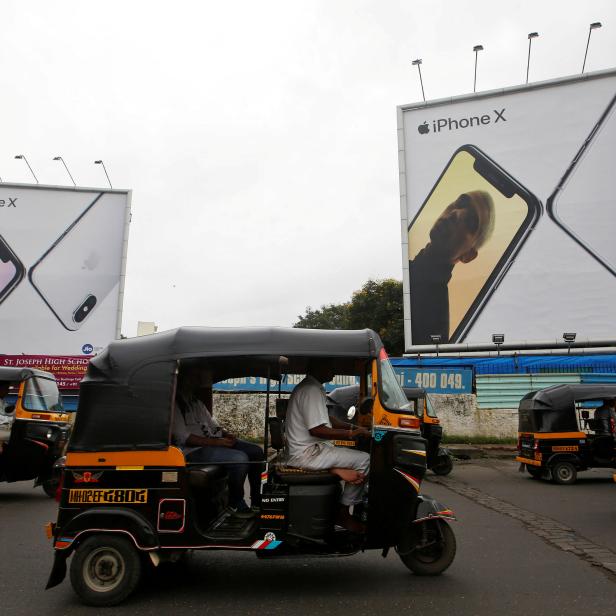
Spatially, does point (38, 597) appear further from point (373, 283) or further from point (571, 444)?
point (373, 283)

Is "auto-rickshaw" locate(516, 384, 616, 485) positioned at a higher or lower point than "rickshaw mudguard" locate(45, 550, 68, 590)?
higher

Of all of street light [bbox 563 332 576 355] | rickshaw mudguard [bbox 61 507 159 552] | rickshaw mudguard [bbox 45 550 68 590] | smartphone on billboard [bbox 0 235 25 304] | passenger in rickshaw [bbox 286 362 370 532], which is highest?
smartphone on billboard [bbox 0 235 25 304]

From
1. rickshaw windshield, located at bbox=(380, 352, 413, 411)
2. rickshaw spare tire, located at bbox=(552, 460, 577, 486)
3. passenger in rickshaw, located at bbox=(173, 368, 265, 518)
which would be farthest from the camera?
rickshaw spare tire, located at bbox=(552, 460, 577, 486)

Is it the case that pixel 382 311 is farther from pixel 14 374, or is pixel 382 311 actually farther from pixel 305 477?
pixel 305 477

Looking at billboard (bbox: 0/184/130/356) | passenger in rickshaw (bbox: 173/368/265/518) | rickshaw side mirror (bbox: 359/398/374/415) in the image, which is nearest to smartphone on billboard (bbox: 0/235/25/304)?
billboard (bbox: 0/184/130/356)

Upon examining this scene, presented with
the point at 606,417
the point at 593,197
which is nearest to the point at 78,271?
the point at 593,197

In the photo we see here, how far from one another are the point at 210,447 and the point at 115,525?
1007mm

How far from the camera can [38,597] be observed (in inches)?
193

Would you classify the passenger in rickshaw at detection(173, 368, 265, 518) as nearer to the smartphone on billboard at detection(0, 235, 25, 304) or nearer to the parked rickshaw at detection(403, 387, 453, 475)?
the parked rickshaw at detection(403, 387, 453, 475)

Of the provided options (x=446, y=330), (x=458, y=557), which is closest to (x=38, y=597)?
(x=458, y=557)

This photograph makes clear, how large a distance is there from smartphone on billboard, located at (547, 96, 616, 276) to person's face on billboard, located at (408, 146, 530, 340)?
148 cm

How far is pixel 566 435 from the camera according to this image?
12297 mm

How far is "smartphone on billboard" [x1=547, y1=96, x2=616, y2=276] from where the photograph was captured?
23.6 meters

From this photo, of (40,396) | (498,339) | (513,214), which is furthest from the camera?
(513,214)
